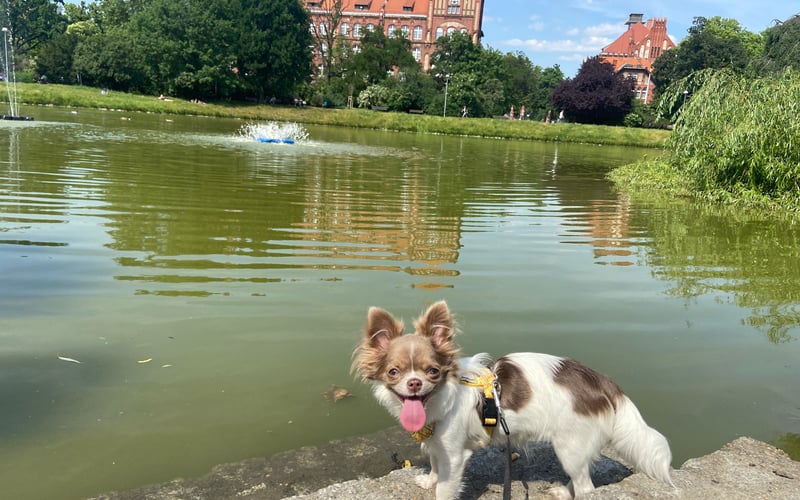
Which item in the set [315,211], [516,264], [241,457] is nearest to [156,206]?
[315,211]

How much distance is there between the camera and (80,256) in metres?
8.62

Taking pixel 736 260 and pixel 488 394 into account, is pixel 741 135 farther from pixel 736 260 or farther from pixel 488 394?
pixel 488 394

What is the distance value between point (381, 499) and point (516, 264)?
22.9 feet

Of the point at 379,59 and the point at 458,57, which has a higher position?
the point at 458,57

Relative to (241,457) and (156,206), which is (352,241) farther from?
(241,457)

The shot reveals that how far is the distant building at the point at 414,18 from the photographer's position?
379 ft

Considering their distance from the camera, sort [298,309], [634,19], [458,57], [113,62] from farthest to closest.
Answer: [634,19]
[458,57]
[113,62]
[298,309]

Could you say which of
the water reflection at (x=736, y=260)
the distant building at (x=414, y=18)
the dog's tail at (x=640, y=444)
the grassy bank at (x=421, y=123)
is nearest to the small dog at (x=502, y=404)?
the dog's tail at (x=640, y=444)

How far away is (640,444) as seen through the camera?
3.33m

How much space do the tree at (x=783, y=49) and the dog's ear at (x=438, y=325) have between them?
1156 inches

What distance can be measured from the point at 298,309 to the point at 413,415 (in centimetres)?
421

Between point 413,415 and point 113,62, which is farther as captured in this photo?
point 113,62

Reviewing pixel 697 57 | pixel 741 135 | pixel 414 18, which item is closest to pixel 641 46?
pixel 697 57

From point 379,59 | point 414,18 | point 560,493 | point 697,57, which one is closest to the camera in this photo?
point 560,493
